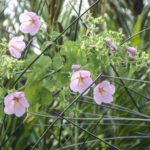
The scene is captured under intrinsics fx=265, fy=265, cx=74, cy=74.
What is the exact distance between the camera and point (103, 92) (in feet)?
Answer: 2.15

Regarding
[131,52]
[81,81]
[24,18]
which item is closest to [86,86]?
[81,81]

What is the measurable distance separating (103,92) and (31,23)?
251 millimetres

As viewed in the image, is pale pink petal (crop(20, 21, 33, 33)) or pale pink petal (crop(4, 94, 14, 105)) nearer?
pale pink petal (crop(4, 94, 14, 105))

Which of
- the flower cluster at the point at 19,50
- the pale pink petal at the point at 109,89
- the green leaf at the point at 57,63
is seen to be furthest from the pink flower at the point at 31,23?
the pale pink petal at the point at 109,89

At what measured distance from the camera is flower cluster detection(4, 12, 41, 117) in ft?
1.92

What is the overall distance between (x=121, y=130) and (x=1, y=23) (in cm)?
102

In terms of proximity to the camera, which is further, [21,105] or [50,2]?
[50,2]

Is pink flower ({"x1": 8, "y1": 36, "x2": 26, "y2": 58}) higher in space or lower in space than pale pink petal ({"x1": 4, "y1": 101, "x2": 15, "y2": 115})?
higher

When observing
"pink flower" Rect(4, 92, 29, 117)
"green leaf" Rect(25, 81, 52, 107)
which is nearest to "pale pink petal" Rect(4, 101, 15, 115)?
"pink flower" Rect(4, 92, 29, 117)

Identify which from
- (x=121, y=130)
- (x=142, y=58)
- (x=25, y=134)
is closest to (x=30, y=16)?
(x=142, y=58)

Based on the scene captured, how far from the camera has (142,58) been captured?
25.5 inches

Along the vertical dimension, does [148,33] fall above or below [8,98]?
above

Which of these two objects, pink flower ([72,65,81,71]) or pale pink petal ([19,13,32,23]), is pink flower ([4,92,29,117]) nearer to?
pink flower ([72,65,81,71])

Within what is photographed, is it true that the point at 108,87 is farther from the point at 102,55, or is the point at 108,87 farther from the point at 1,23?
the point at 1,23
